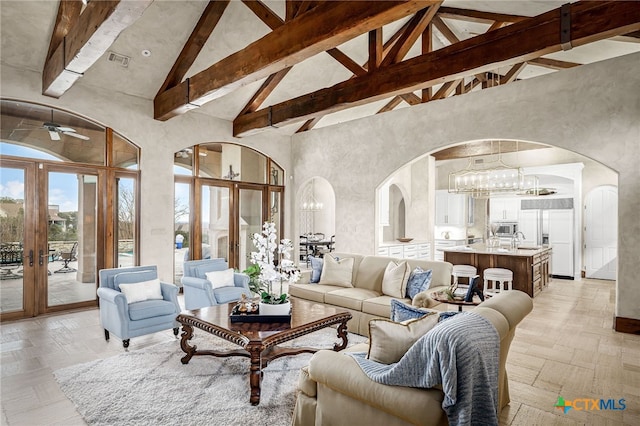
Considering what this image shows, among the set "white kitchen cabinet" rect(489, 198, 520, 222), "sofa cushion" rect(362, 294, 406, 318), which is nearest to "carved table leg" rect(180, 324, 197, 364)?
"sofa cushion" rect(362, 294, 406, 318)

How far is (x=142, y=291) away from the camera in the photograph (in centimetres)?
419

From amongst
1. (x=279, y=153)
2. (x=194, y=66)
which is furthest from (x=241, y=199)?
(x=194, y=66)

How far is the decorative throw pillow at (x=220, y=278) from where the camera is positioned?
16.1ft

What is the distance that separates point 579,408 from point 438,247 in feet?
23.2

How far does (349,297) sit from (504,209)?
23.6 feet

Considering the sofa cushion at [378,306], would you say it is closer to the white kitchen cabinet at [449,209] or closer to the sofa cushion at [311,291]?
the sofa cushion at [311,291]

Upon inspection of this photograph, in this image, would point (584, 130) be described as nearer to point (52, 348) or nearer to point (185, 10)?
point (185, 10)

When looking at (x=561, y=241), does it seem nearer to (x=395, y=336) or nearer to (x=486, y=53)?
(x=486, y=53)

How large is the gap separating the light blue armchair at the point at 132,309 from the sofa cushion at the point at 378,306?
7.32 feet

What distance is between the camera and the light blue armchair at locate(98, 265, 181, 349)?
382 cm

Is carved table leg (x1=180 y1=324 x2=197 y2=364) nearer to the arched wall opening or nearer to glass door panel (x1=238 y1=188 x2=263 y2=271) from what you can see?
glass door panel (x1=238 y1=188 x2=263 y2=271)

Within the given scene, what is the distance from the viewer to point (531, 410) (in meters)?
2.72

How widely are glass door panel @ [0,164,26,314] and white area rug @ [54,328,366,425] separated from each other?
2.56 meters

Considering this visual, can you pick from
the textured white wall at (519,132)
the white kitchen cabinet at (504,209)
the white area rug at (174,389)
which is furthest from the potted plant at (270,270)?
the white kitchen cabinet at (504,209)
